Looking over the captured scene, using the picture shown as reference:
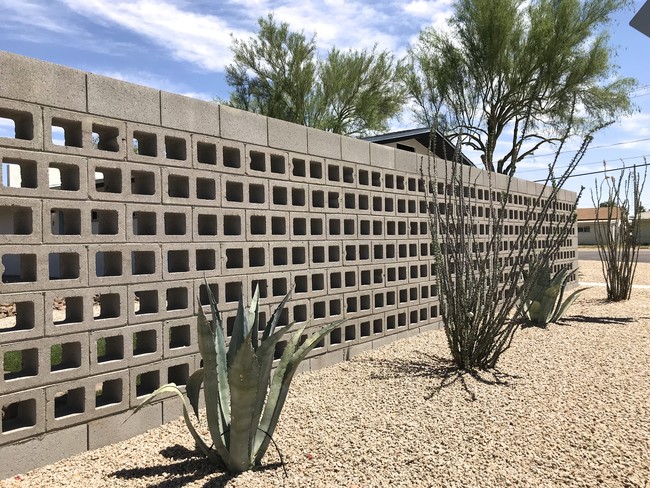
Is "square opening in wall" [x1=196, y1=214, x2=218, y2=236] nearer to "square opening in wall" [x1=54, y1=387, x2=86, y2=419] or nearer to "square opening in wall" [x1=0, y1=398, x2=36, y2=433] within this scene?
"square opening in wall" [x1=54, y1=387, x2=86, y2=419]

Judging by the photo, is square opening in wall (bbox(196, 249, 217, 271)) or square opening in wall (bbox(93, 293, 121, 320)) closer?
square opening in wall (bbox(93, 293, 121, 320))

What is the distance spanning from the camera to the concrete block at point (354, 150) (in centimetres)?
515

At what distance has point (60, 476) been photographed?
275 cm

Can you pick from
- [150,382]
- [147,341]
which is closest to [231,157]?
[147,341]

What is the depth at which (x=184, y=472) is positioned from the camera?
269cm

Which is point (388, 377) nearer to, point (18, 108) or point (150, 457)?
point (150, 457)

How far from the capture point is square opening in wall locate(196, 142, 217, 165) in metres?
3.82

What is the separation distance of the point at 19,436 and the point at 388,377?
2632 millimetres

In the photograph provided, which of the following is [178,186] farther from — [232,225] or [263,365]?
[263,365]

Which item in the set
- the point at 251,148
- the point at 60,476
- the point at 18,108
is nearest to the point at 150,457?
the point at 60,476

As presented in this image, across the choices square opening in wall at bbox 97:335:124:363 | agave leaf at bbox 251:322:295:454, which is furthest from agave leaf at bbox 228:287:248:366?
square opening in wall at bbox 97:335:124:363

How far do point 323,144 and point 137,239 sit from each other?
6.93 feet

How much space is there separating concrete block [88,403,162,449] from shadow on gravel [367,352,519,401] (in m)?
1.79

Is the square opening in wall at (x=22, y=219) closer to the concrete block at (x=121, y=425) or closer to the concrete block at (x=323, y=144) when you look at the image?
the concrete block at (x=121, y=425)
